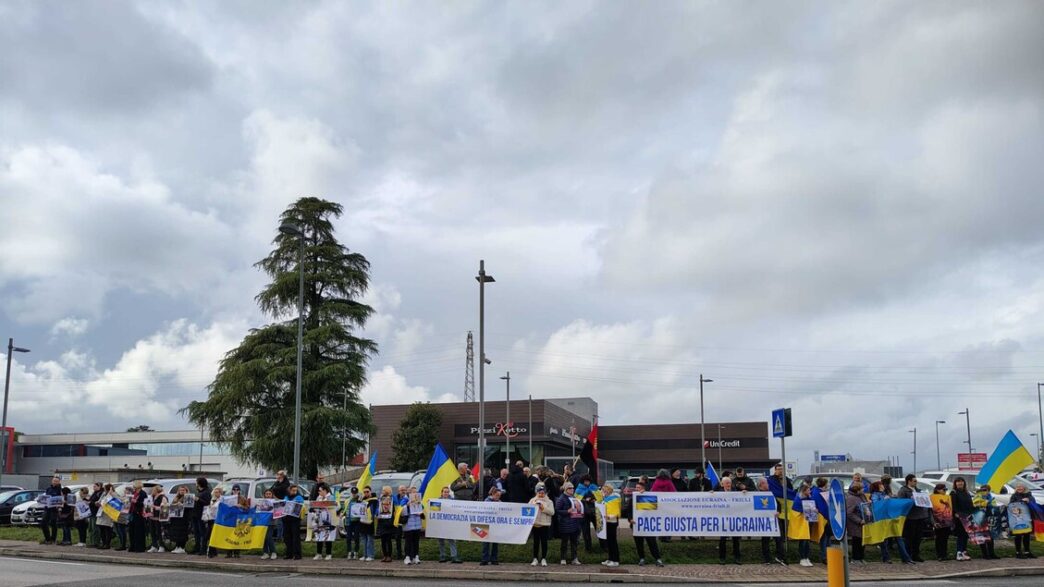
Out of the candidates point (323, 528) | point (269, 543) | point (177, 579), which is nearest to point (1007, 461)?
Answer: point (323, 528)

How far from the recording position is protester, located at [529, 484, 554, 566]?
18203mm

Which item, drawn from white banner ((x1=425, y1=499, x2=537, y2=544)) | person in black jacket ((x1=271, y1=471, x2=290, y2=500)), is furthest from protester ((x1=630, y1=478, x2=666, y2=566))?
person in black jacket ((x1=271, y1=471, x2=290, y2=500))

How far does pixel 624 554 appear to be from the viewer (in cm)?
1908

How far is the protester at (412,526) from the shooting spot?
61.3ft

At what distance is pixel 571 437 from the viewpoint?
75.1 m

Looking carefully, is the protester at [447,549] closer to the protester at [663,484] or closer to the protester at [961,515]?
the protester at [663,484]

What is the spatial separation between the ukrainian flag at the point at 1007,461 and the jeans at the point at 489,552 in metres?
12.5

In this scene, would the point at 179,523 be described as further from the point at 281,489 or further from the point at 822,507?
the point at 822,507

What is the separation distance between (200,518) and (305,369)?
19947mm

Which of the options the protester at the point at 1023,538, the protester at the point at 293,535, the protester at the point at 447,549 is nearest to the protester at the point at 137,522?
the protester at the point at 293,535

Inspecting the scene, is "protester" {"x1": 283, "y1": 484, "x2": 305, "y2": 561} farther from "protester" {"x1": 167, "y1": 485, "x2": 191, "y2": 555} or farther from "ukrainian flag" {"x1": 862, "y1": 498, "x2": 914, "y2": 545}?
"ukrainian flag" {"x1": 862, "y1": 498, "x2": 914, "y2": 545}

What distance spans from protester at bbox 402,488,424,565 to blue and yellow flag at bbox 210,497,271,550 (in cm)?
339

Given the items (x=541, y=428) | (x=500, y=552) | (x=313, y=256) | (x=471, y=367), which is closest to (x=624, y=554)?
(x=500, y=552)

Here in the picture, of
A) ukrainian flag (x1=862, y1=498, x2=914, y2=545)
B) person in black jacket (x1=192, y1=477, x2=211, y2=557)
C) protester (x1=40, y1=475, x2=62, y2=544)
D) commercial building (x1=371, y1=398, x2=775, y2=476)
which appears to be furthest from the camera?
commercial building (x1=371, y1=398, x2=775, y2=476)
